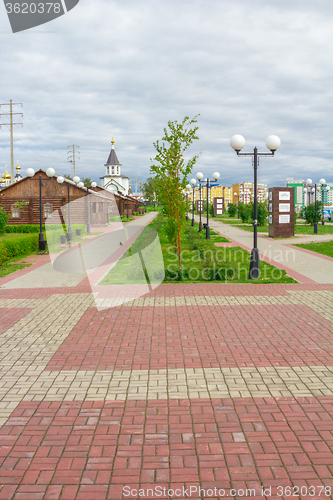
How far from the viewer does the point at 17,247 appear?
1554cm

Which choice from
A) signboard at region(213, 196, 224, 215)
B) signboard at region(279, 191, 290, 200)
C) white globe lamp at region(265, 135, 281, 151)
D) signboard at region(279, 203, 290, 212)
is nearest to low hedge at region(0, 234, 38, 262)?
white globe lamp at region(265, 135, 281, 151)

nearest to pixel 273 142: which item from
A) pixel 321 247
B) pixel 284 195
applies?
pixel 321 247

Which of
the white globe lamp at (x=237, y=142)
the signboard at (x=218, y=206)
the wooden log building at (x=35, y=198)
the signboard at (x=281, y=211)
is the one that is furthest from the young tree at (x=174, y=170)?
the signboard at (x=218, y=206)

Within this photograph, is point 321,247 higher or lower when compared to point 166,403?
higher

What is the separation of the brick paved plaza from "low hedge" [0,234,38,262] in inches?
282

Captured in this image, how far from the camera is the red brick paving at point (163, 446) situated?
9.50ft

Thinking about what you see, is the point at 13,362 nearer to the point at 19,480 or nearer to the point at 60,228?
the point at 19,480

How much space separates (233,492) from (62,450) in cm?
146

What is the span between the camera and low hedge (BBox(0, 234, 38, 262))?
14.1 meters

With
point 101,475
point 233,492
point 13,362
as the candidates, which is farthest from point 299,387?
point 13,362

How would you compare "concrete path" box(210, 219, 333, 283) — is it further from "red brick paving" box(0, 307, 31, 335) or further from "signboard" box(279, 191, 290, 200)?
"red brick paving" box(0, 307, 31, 335)

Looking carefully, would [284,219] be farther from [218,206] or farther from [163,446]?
[218,206]

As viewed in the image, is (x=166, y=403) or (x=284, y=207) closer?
(x=166, y=403)

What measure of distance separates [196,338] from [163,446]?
2.71 meters
